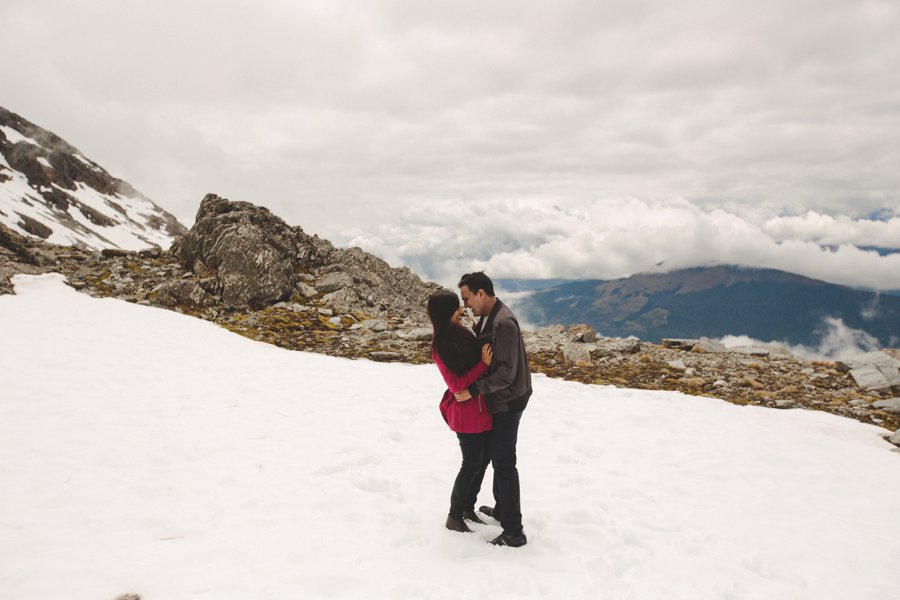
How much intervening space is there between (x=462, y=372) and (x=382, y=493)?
328 cm

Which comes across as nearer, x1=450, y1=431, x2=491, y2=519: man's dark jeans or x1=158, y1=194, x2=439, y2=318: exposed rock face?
x1=450, y1=431, x2=491, y2=519: man's dark jeans

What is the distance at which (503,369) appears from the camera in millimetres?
6465

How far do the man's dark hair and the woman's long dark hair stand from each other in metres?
0.35

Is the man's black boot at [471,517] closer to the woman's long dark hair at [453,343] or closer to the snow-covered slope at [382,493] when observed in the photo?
the snow-covered slope at [382,493]

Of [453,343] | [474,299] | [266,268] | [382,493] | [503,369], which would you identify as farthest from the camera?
[266,268]

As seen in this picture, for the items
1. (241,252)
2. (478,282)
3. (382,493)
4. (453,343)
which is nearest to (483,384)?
(453,343)

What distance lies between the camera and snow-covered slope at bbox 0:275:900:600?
6027 millimetres

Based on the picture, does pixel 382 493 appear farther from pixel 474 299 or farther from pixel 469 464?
pixel 474 299

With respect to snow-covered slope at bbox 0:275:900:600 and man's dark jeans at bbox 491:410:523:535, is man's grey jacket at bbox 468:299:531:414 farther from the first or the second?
snow-covered slope at bbox 0:275:900:600

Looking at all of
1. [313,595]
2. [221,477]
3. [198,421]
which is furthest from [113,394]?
[313,595]

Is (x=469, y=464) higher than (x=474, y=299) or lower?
lower

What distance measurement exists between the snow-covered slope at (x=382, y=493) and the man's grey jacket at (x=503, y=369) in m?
2.21

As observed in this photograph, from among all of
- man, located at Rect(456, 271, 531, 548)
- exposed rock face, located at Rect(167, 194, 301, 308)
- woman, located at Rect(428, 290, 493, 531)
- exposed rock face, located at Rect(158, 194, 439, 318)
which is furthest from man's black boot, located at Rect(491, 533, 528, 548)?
exposed rock face, located at Rect(167, 194, 301, 308)

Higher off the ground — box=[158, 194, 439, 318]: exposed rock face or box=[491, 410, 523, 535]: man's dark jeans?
box=[158, 194, 439, 318]: exposed rock face
